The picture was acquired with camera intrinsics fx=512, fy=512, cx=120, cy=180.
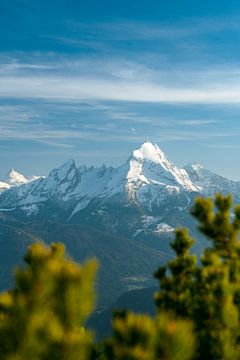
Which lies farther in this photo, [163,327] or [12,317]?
[12,317]

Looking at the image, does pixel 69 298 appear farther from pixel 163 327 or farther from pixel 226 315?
pixel 226 315

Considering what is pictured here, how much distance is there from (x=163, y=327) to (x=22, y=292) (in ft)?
11.3

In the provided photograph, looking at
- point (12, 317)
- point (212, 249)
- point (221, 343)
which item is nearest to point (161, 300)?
point (212, 249)

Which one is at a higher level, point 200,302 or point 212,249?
point 212,249

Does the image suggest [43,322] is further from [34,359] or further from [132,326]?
[132,326]

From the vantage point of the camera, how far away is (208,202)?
23.2 m

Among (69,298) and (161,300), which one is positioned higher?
(69,298)

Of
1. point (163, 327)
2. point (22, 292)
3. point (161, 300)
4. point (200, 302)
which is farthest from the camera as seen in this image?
point (161, 300)

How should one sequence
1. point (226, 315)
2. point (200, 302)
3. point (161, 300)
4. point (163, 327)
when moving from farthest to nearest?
point (161, 300)
point (200, 302)
point (226, 315)
point (163, 327)

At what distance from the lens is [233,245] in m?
23.0

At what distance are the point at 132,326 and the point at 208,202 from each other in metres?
12.8

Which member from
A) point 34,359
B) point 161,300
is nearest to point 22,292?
point 34,359

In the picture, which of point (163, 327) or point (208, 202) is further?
point (208, 202)

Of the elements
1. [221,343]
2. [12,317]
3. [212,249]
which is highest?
[212,249]
